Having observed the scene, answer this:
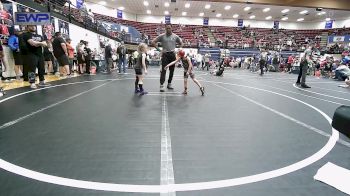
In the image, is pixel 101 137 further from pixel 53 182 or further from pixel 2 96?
pixel 2 96

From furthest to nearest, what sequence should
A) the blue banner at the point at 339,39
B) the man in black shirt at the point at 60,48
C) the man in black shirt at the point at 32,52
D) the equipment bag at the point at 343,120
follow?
the blue banner at the point at 339,39, the man in black shirt at the point at 60,48, the man in black shirt at the point at 32,52, the equipment bag at the point at 343,120

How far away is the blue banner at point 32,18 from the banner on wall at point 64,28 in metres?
3.76

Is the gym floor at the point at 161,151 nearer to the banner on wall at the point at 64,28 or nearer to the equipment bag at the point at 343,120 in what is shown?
the equipment bag at the point at 343,120

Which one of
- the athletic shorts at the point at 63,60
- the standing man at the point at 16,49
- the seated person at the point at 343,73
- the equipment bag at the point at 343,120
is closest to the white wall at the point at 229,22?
the seated person at the point at 343,73

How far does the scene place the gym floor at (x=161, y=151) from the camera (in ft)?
5.82

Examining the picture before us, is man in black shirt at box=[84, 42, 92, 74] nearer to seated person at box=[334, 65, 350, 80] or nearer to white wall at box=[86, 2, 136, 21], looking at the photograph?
seated person at box=[334, 65, 350, 80]

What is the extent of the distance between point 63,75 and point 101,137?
850cm

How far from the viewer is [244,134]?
3066mm

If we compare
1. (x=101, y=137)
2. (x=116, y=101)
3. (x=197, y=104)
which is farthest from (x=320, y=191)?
(x=116, y=101)

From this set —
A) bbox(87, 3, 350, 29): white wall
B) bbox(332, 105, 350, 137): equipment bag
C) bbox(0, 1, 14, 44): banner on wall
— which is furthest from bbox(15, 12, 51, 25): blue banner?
bbox(87, 3, 350, 29): white wall

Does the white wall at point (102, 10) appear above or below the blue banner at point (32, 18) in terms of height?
above

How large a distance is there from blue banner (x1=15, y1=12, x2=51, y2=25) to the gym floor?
15.0ft

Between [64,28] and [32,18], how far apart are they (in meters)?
4.55

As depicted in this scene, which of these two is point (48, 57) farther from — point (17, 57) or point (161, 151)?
point (161, 151)
